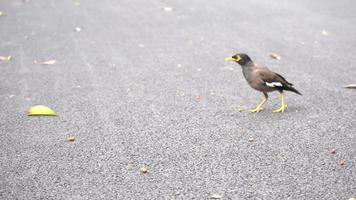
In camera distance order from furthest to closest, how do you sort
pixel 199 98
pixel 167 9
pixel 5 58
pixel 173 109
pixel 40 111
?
1. pixel 167 9
2. pixel 5 58
3. pixel 199 98
4. pixel 173 109
5. pixel 40 111

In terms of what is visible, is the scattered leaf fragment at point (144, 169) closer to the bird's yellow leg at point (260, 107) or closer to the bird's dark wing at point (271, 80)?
the bird's yellow leg at point (260, 107)

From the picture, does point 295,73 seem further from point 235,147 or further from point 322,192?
point 322,192

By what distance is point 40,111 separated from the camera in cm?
471

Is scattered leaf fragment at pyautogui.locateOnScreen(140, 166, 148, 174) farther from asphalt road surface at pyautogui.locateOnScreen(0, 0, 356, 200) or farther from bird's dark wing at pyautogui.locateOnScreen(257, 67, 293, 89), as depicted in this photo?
bird's dark wing at pyautogui.locateOnScreen(257, 67, 293, 89)

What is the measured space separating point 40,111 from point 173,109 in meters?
1.39

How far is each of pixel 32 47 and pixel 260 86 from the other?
393 centimetres

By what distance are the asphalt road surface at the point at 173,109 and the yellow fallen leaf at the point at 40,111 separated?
84mm

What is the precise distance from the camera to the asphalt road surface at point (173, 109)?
11.4 feet

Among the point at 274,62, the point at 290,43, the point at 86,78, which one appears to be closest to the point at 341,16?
the point at 290,43

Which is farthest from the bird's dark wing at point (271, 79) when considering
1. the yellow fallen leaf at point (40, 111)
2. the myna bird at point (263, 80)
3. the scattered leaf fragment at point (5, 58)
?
the scattered leaf fragment at point (5, 58)

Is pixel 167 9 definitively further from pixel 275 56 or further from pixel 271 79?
pixel 271 79

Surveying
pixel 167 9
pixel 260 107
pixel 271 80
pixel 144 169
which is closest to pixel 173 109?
pixel 260 107

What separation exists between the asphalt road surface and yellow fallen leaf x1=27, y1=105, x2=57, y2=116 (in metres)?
0.08

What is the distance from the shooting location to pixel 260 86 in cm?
475
